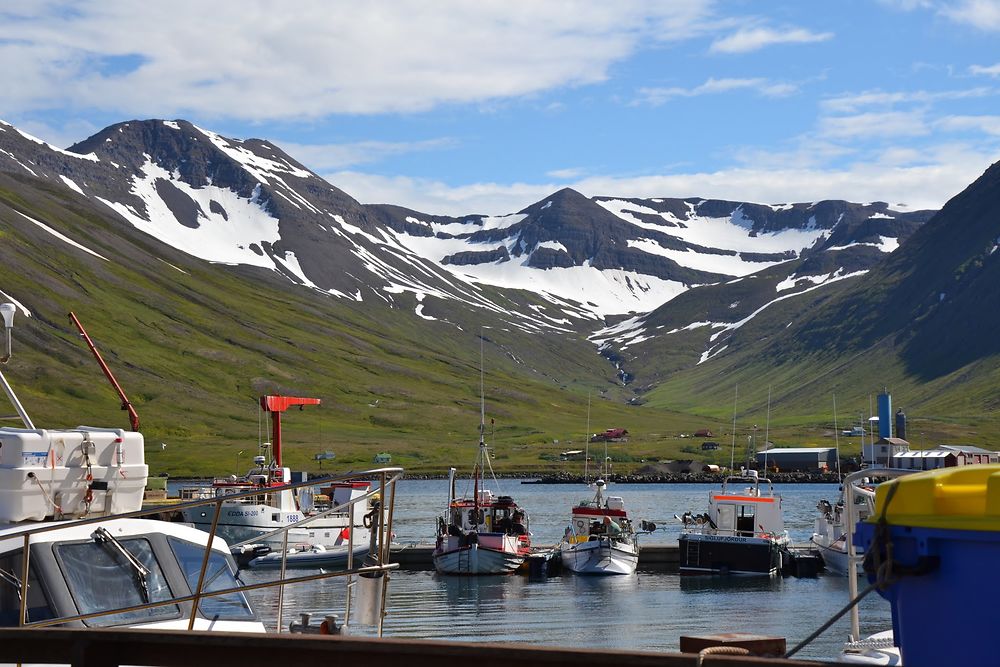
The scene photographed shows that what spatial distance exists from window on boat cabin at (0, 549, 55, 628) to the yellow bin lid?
1109 centimetres

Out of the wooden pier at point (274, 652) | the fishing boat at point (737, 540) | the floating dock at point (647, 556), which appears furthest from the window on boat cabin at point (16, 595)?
the floating dock at point (647, 556)

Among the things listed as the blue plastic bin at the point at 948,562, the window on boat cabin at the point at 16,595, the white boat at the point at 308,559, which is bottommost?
the white boat at the point at 308,559

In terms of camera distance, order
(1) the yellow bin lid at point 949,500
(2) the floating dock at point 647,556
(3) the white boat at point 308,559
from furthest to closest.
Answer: (2) the floating dock at point 647,556, (3) the white boat at point 308,559, (1) the yellow bin lid at point 949,500

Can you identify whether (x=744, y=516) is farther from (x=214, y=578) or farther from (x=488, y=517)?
(x=214, y=578)

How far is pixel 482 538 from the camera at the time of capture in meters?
76.3

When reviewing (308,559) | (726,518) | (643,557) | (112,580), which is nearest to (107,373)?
(112,580)

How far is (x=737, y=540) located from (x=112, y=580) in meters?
64.1

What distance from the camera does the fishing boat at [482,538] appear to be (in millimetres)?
75750

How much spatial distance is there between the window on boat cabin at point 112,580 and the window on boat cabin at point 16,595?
0.34m

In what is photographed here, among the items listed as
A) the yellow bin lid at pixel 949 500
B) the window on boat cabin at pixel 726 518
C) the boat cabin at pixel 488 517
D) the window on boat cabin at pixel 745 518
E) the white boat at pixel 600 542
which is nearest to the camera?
the yellow bin lid at pixel 949 500

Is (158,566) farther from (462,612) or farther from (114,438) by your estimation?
(462,612)

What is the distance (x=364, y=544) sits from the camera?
8612cm

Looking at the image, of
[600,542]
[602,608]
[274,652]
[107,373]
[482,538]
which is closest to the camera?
[274,652]

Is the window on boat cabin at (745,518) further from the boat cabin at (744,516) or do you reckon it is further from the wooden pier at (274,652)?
the wooden pier at (274,652)
